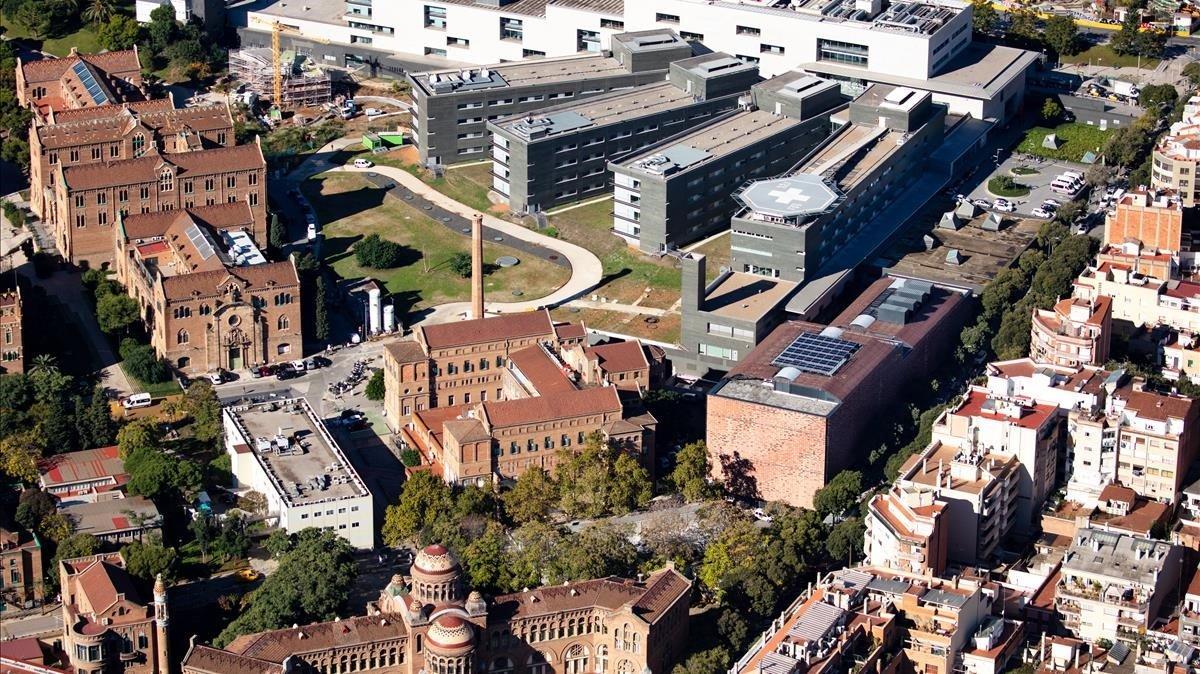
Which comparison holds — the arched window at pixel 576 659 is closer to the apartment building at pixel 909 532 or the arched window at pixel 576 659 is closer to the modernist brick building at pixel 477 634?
the modernist brick building at pixel 477 634

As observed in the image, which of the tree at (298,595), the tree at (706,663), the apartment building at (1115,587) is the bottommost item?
the tree at (706,663)

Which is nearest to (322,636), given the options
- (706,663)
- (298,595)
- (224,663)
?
(224,663)

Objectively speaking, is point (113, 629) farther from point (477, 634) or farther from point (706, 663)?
point (706, 663)

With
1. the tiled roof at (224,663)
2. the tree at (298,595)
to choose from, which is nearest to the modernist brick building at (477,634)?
the tiled roof at (224,663)

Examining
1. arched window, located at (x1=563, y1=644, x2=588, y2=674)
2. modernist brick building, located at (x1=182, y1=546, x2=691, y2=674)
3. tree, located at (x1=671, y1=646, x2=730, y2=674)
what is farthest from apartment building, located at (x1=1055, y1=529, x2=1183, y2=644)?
arched window, located at (x1=563, y1=644, x2=588, y2=674)

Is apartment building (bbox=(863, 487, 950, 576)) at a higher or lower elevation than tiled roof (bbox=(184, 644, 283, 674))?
higher

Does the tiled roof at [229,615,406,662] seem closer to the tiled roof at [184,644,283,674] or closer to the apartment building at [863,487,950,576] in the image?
the tiled roof at [184,644,283,674]

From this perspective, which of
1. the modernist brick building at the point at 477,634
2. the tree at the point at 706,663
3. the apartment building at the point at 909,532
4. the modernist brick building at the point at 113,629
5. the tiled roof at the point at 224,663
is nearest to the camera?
the tiled roof at the point at 224,663
